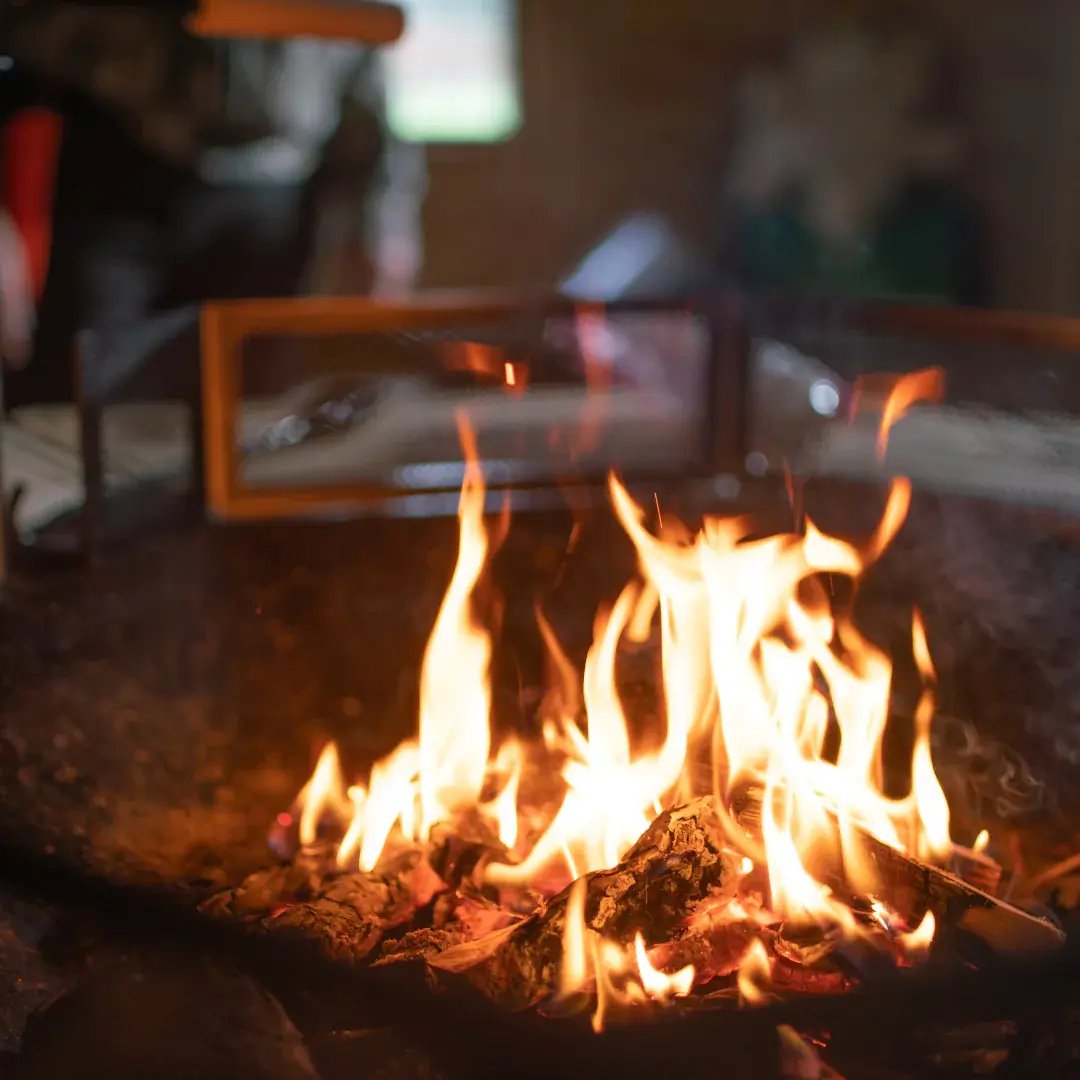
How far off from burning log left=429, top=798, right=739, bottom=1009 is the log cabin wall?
6.12 metres

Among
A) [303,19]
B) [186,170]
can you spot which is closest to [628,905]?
[303,19]

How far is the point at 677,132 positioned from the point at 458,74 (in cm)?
136

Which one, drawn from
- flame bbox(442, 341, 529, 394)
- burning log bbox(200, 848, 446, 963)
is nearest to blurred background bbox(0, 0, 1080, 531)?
flame bbox(442, 341, 529, 394)

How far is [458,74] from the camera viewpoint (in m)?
7.29

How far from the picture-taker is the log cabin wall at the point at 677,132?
7.47 m

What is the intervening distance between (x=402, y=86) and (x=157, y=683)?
16.2 ft

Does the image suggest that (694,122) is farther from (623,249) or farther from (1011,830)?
(1011,830)

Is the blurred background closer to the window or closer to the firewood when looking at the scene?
the window

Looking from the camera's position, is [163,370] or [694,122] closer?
[163,370]

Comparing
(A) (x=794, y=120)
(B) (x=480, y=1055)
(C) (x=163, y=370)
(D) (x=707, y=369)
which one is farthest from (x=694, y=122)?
(B) (x=480, y=1055)

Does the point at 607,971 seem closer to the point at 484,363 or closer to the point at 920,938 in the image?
the point at 920,938

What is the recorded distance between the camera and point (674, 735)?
2035mm

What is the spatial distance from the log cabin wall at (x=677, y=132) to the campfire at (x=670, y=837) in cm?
540

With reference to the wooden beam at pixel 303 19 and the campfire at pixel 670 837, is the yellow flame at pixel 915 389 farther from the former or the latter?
the wooden beam at pixel 303 19
